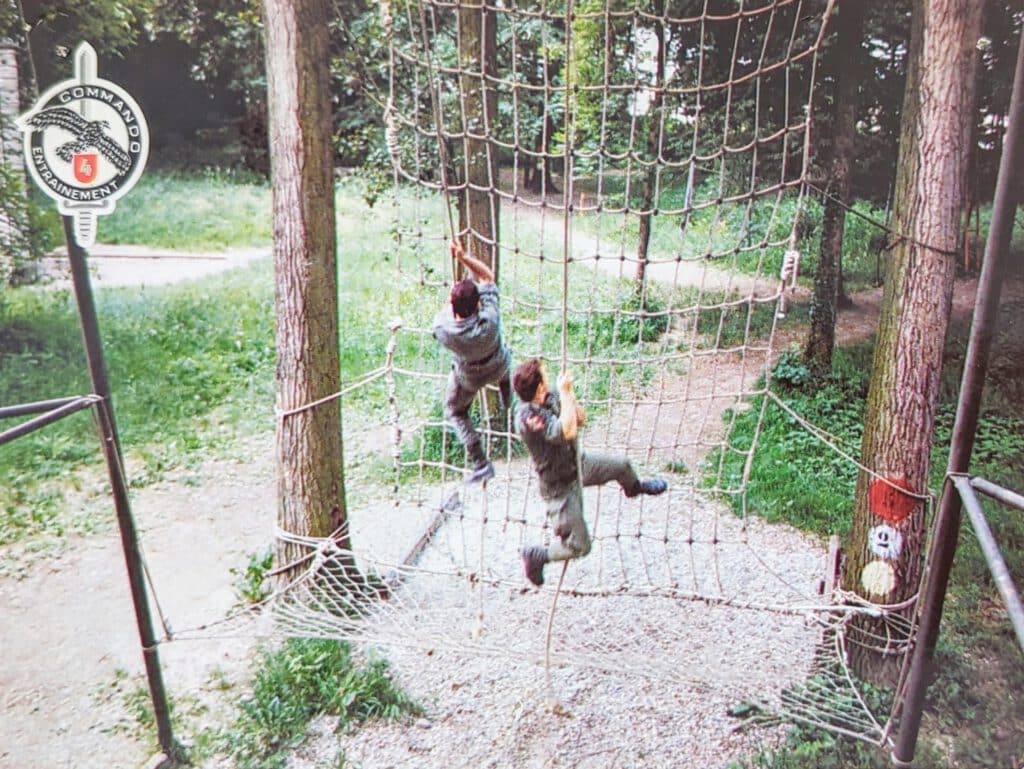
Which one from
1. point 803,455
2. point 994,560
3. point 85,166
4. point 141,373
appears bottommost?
point 803,455

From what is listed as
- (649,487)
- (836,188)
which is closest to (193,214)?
(836,188)

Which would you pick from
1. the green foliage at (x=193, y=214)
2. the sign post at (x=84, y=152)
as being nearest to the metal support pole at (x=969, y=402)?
the sign post at (x=84, y=152)

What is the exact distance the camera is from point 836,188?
3.76 metres

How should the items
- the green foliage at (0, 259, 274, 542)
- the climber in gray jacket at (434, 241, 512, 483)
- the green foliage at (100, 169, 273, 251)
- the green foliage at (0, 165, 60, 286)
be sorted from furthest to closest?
the green foliage at (100, 169, 273, 251) < the green foliage at (0, 259, 274, 542) < the green foliage at (0, 165, 60, 286) < the climber in gray jacket at (434, 241, 512, 483)

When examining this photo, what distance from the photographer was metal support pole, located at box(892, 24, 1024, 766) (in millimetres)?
1519

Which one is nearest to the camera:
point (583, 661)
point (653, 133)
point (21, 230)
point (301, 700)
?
point (583, 661)

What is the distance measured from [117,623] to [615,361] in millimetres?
2110

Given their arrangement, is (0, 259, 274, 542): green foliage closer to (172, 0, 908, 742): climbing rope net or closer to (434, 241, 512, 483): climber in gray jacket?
(172, 0, 908, 742): climbing rope net

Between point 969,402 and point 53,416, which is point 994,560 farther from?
point 53,416

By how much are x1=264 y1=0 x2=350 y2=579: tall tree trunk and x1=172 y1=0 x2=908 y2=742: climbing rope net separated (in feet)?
0.56

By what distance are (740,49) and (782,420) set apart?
1.76 meters

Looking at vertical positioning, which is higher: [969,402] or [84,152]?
[84,152]

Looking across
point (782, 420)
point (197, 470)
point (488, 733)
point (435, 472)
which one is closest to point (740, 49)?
point (782, 420)

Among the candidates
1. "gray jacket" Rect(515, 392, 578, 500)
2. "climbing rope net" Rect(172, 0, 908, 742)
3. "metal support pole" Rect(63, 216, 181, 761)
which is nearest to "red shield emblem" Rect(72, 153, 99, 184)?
"metal support pole" Rect(63, 216, 181, 761)
